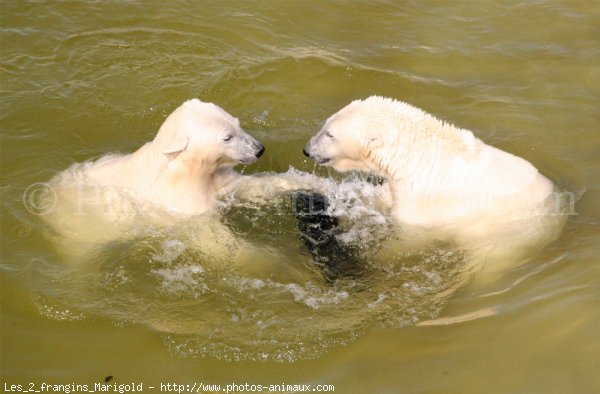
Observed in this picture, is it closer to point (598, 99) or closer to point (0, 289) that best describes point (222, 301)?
point (0, 289)

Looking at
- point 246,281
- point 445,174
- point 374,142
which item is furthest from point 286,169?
point 445,174

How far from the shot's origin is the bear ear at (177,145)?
7148 mm

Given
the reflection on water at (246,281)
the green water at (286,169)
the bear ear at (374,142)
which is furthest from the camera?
the bear ear at (374,142)

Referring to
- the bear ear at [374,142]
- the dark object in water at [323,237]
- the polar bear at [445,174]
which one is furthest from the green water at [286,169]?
the bear ear at [374,142]

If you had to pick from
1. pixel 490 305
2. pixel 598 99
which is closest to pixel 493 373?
pixel 490 305

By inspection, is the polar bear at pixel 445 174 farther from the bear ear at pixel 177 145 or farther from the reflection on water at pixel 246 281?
the bear ear at pixel 177 145

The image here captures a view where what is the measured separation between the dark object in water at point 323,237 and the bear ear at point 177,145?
167cm

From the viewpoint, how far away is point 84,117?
959cm

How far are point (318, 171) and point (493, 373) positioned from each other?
12.7 feet

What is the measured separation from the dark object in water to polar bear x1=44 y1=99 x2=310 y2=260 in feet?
2.75

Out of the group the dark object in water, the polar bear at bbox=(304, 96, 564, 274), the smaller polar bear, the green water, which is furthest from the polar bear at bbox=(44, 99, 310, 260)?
the polar bear at bbox=(304, 96, 564, 274)

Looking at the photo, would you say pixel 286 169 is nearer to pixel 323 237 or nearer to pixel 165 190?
pixel 323 237

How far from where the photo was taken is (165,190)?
7.64m

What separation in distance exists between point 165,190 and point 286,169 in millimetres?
1880
